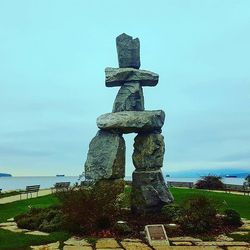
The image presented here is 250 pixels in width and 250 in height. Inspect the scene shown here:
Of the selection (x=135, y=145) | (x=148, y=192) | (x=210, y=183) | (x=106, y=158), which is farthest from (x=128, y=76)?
(x=210, y=183)

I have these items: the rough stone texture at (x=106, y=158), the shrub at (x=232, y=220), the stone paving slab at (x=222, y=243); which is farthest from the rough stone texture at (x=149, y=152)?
the stone paving slab at (x=222, y=243)

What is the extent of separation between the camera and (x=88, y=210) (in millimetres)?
13086

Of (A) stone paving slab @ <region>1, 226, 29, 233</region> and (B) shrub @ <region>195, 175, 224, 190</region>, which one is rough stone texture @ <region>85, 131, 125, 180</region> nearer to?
(A) stone paving slab @ <region>1, 226, 29, 233</region>

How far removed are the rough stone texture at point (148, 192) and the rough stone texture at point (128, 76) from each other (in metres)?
3.53

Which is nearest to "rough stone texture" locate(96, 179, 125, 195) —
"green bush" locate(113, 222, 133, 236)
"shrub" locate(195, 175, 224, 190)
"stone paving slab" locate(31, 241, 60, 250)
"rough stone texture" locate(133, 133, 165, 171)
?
"rough stone texture" locate(133, 133, 165, 171)

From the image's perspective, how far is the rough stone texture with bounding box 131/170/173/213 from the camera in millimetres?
15938

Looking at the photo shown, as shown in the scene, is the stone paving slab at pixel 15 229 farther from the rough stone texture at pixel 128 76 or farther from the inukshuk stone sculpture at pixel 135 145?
the rough stone texture at pixel 128 76

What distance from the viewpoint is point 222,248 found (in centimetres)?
1093

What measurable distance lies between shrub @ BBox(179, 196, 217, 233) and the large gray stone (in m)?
3.21

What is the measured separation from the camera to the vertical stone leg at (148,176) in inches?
630

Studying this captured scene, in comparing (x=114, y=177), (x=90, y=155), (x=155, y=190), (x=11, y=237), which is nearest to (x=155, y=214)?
(x=155, y=190)

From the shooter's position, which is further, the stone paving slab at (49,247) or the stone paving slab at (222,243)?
the stone paving slab at (222,243)

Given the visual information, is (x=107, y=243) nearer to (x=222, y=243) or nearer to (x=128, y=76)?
(x=222, y=243)

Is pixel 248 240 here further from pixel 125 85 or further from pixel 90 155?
pixel 125 85
